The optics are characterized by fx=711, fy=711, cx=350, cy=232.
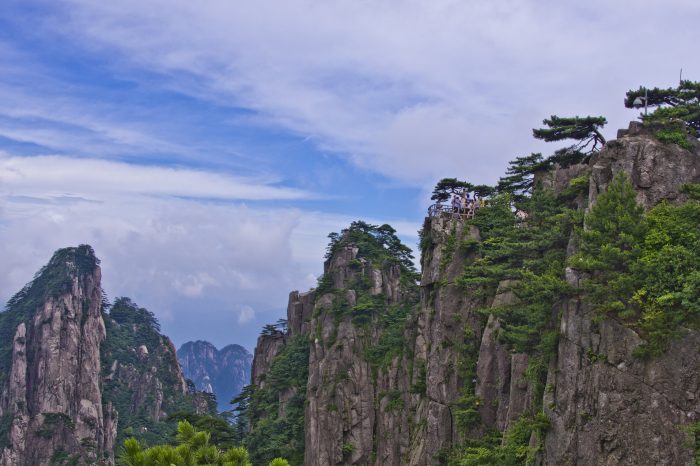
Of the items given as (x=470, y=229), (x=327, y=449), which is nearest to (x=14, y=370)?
(x=327, y=449)

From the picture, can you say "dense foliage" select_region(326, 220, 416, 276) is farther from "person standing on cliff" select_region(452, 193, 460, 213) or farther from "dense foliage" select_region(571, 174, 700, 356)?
"dense foliage" select_region(571, 174, 700, 356)

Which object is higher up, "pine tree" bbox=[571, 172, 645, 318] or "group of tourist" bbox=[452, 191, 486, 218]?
"group of tourist" bbox=[452, 191, 486, 218]

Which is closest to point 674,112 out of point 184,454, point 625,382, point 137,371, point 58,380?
point 625,382

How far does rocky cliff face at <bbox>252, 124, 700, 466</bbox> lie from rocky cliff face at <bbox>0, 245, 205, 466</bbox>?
44.7 m

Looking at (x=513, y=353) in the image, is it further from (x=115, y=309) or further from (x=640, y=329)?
(x=115, y=309)

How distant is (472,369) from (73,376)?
8956 cm

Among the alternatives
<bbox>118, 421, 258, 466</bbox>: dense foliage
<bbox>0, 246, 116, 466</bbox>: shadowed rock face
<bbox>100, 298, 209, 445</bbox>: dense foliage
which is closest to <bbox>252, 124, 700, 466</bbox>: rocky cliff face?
<bbox>118, 421, 258, 466</bbox>: dense foliage

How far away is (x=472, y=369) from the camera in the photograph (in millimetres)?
42781

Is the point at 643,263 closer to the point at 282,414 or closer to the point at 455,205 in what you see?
the point at 455,205

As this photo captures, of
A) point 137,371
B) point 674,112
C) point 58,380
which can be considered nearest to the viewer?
point 674,112

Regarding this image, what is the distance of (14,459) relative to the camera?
10350 cm

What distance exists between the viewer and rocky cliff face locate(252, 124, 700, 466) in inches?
1086

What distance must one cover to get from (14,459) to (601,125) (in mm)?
97196

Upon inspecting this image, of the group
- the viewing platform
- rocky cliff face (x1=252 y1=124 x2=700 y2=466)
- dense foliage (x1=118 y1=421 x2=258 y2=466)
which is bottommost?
dense foliage (x1=118 y1=421 x2=258 y2=466)
